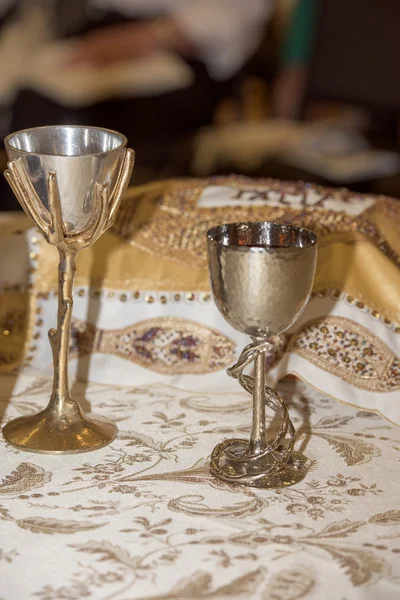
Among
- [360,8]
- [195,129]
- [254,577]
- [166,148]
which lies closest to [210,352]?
[254,577]

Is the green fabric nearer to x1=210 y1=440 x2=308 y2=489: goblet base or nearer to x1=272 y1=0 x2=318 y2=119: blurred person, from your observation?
x1=272 y1=0 x2=318 y2=119: blurred person

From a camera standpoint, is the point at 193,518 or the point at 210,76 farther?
the point at 210,76

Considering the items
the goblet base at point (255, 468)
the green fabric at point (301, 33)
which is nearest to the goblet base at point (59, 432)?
the goblet base at point (255, 468)

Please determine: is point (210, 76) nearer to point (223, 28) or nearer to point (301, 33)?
point (223, 28)

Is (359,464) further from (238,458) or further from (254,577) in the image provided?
(254,577)

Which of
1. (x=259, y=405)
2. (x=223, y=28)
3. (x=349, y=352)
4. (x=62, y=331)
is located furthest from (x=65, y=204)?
(x=223, y=28)

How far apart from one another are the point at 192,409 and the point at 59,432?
0.50ft

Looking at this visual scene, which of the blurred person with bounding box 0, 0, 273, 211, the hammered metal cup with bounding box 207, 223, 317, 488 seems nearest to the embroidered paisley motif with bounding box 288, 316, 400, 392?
the hammered metal cup with bounding box 207, 223, 317, 488

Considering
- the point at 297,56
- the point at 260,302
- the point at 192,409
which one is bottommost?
the point at 192,409

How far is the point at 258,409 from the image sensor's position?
2.45ft

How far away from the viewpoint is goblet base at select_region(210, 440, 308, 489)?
74 cm

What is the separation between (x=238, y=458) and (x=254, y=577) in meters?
0.17

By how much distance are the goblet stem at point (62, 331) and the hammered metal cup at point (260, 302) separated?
14 cm

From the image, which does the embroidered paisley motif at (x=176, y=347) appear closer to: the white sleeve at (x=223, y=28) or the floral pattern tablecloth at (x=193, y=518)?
the floral pattern tablecloth at (x=193, y=518)
